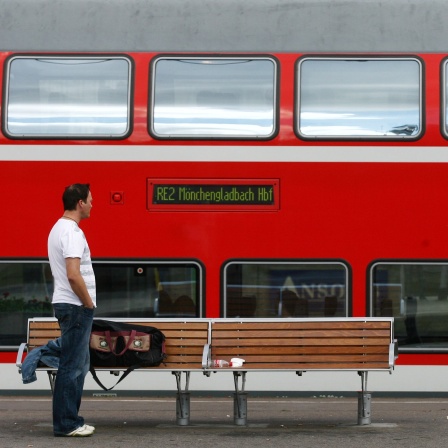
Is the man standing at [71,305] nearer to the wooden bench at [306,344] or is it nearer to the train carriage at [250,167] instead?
the wooden bench at [306,344]

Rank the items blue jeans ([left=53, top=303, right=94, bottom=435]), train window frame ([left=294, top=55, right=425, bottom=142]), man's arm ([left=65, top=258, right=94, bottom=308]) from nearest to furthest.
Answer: man's arm ([left=65, top=258, right=94, bottom=308]), blue jeans ([left=53, top=303, right=94, bottom=435]), train window frame ([left=294, top=55, right=425, bottom=142])

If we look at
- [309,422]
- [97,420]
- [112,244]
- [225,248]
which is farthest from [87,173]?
[309,422]

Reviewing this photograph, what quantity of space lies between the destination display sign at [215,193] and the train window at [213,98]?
0.45 metres

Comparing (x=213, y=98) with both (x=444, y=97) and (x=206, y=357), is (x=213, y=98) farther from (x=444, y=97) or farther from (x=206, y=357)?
(x=206, y=357)

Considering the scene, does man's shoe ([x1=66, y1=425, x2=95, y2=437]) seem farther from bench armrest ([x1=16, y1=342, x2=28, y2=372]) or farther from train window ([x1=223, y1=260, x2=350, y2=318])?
train window ([x1=223, y1=260, x2=350, y2=318])

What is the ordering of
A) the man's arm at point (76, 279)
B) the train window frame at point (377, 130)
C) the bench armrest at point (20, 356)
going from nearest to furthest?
the man's arm at point (76, 279) < the bench armrest at point (20, 356) < the train window frame at point (377, 130)

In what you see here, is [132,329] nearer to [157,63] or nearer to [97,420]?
[97,420]

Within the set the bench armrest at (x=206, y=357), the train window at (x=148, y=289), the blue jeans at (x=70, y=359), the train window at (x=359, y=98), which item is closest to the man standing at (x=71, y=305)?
the blue jeans at (x=70, y=359)

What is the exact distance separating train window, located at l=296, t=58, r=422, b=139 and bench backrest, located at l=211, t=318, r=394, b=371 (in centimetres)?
278

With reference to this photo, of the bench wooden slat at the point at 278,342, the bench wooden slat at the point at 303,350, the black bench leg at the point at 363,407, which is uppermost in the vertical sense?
the bench wooden slat at the point at 278,342

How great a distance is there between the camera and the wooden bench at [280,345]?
9.95 meters

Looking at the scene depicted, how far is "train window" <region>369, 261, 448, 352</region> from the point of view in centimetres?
1234

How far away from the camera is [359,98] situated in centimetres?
1238

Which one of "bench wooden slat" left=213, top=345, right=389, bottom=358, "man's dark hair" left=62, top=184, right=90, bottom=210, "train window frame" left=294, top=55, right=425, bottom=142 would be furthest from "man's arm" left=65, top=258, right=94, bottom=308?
"train window frame" left=294, top=55, right=425, bottom=142
